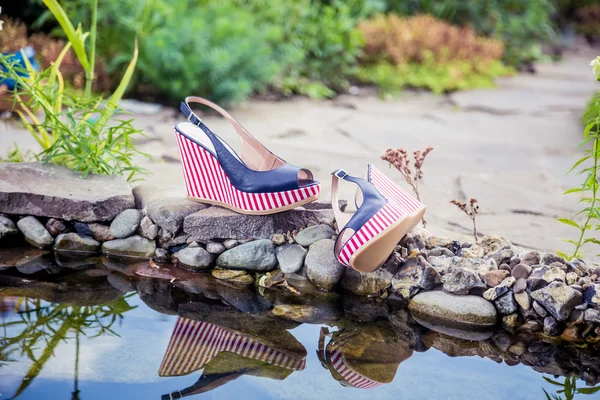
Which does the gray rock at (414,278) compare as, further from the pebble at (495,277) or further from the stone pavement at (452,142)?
the stone pavement at (452,142)

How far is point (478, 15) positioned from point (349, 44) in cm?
297

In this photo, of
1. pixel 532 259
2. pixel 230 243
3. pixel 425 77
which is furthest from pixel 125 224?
pixel 425 77

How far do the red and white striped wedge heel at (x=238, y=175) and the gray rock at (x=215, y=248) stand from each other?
160 mm

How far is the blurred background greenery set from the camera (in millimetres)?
5133

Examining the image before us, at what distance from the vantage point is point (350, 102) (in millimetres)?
6418

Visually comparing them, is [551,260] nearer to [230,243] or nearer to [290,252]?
[290,252]

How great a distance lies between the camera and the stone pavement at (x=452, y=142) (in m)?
3.66

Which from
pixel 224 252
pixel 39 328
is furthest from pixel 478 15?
pixel 39 328

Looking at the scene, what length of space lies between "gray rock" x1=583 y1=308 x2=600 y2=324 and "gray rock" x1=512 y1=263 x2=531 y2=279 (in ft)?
0.76

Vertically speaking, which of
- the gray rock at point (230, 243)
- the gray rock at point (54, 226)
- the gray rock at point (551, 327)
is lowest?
the gray rock at point (54, 226)

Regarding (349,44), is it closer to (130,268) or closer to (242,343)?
(130,268)

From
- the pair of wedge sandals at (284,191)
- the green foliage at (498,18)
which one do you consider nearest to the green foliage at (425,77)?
the green foliage at (498,18)

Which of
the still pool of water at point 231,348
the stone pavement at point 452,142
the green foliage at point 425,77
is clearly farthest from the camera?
the green foliage at point 425,77

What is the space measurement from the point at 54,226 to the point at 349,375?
4.84ft
